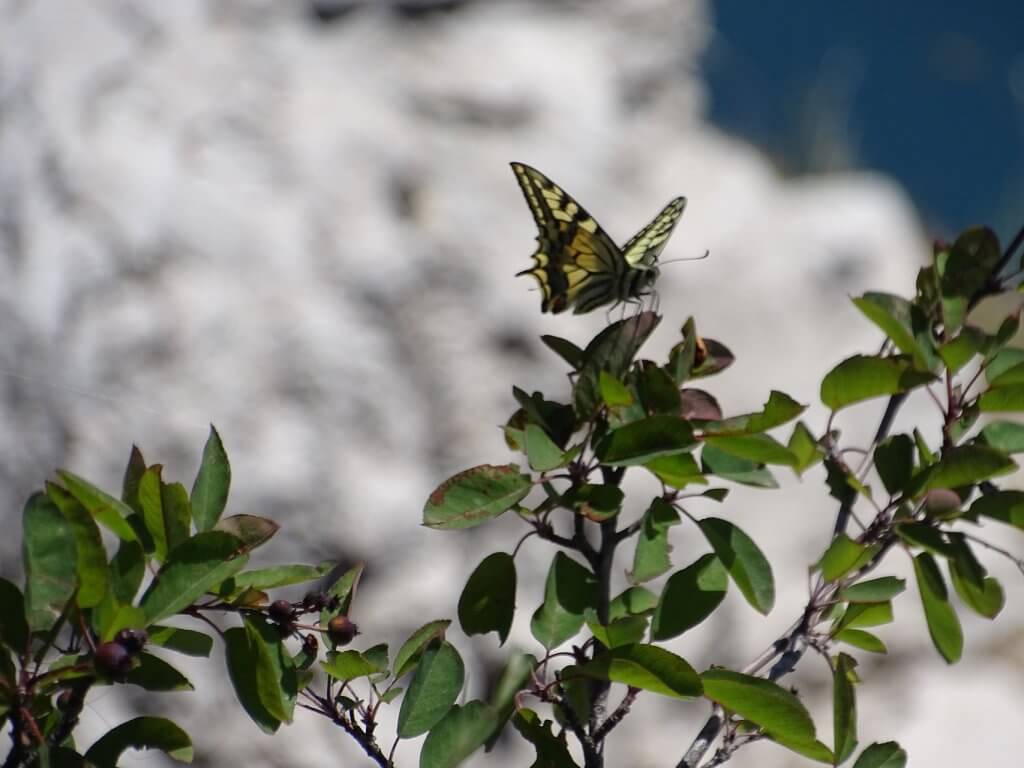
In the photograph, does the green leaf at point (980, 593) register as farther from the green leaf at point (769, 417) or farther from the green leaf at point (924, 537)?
the green leaf at point (769, 417)

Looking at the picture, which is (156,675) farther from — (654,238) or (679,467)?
(654,238)

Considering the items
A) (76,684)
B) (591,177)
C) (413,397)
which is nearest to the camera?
(76,684)

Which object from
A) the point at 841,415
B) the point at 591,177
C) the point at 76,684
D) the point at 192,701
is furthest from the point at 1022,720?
the point at 76,684

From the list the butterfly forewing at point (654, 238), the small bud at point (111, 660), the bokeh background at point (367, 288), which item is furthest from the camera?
the bokeh background at point (367, 288)

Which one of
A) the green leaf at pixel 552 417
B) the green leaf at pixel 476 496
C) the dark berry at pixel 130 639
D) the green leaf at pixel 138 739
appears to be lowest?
the green leaf at pixel 138 739

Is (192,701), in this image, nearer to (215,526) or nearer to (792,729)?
(215,526)

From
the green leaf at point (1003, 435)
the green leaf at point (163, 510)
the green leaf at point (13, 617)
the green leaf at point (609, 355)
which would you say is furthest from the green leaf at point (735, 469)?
the green leaf at point (13, 617)

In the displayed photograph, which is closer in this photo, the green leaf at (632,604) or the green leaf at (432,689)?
the green leaf at (432,689)

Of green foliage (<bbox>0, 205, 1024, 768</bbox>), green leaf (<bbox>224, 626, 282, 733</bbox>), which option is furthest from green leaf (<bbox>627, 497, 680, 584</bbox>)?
green leaf (<bbox>224, 626, 282, 733</bbox>)

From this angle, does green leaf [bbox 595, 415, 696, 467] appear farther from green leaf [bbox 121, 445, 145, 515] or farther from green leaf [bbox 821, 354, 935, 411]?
green leaf [bbox 121, 445, 145, 515]
